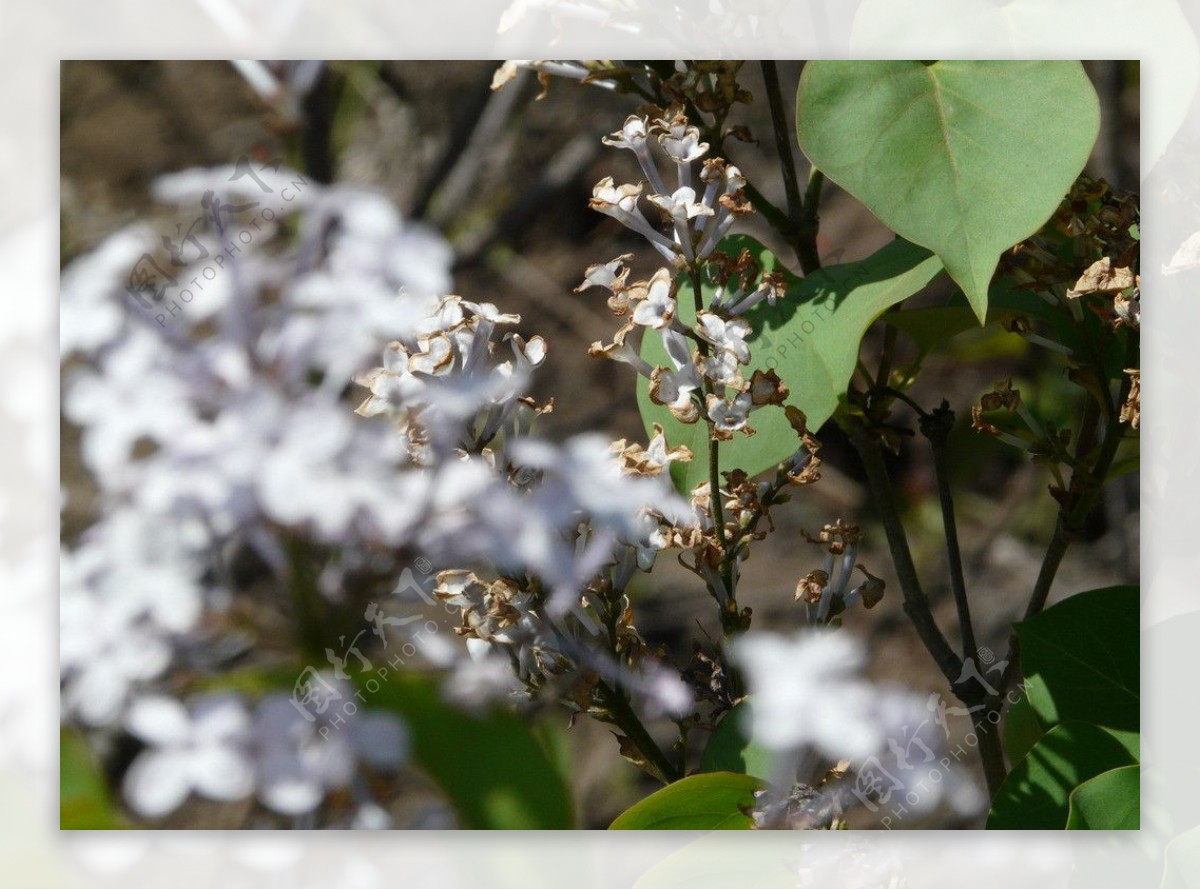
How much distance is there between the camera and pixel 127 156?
34.8 inches

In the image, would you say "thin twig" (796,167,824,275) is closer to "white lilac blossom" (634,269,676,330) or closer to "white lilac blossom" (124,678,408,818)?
"white lilac blossom" (634,269,676,330)

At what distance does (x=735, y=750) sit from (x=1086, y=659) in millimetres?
230

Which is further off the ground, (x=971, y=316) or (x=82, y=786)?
(x=971, y=316)

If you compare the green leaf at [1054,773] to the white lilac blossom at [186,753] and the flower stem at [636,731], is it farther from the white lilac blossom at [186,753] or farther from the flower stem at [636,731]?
the white lilac blossom at [186,753]

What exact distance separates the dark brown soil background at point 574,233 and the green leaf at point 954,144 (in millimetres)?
45

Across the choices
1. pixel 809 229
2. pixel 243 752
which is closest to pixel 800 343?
pixel 809 229

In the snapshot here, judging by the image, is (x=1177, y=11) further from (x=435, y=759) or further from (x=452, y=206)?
(x=435, y=759)

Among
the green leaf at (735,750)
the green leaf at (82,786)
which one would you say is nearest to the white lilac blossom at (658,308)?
the green leaf at (735,750)

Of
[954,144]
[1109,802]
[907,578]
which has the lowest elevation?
[1109,802]

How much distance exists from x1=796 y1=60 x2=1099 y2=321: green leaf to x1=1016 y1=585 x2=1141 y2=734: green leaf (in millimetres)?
230

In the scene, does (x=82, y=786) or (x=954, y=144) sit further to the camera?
(x=82, y=786)

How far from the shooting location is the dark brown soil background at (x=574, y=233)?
2.73ft

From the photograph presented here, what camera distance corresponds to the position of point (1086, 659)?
86cm

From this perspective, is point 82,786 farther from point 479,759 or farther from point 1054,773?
point 1054,773
